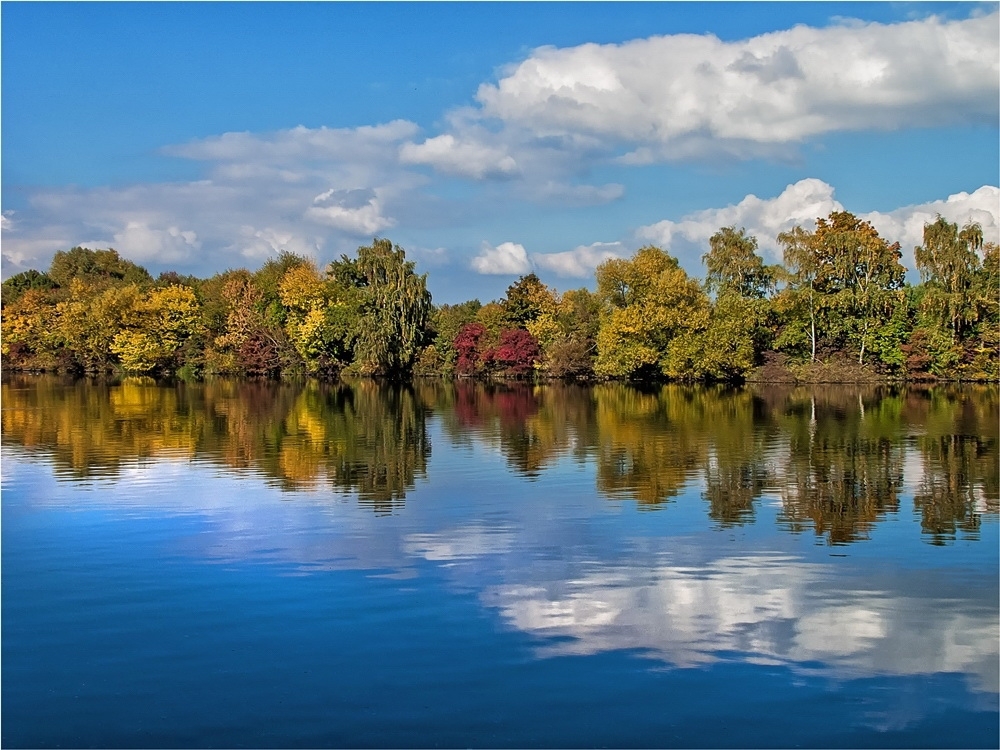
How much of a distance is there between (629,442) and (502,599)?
55.7ft

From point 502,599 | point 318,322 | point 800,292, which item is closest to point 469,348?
point 318,322

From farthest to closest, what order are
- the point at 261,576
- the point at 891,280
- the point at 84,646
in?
the point at 891,280, the point at 261,576, the point at 84,646

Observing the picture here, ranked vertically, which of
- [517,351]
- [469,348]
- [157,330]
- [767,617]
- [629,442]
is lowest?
[767,617]

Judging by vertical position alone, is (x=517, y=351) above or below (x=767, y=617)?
above

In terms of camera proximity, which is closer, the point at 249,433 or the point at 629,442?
the point at 629,442

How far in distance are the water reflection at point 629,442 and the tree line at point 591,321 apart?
42.0 feet

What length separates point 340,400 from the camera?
48.2 metres

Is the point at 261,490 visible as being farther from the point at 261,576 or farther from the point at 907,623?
the point at 907,623

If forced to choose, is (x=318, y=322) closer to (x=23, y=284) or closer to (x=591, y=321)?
(x=591, y=321)

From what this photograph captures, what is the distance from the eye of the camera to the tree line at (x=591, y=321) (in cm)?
6350

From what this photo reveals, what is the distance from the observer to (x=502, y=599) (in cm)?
1089

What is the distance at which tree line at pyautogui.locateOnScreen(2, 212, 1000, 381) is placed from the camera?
63.5 metres

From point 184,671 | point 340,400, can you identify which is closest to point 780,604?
point 184,671

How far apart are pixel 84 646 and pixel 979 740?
796 cm
